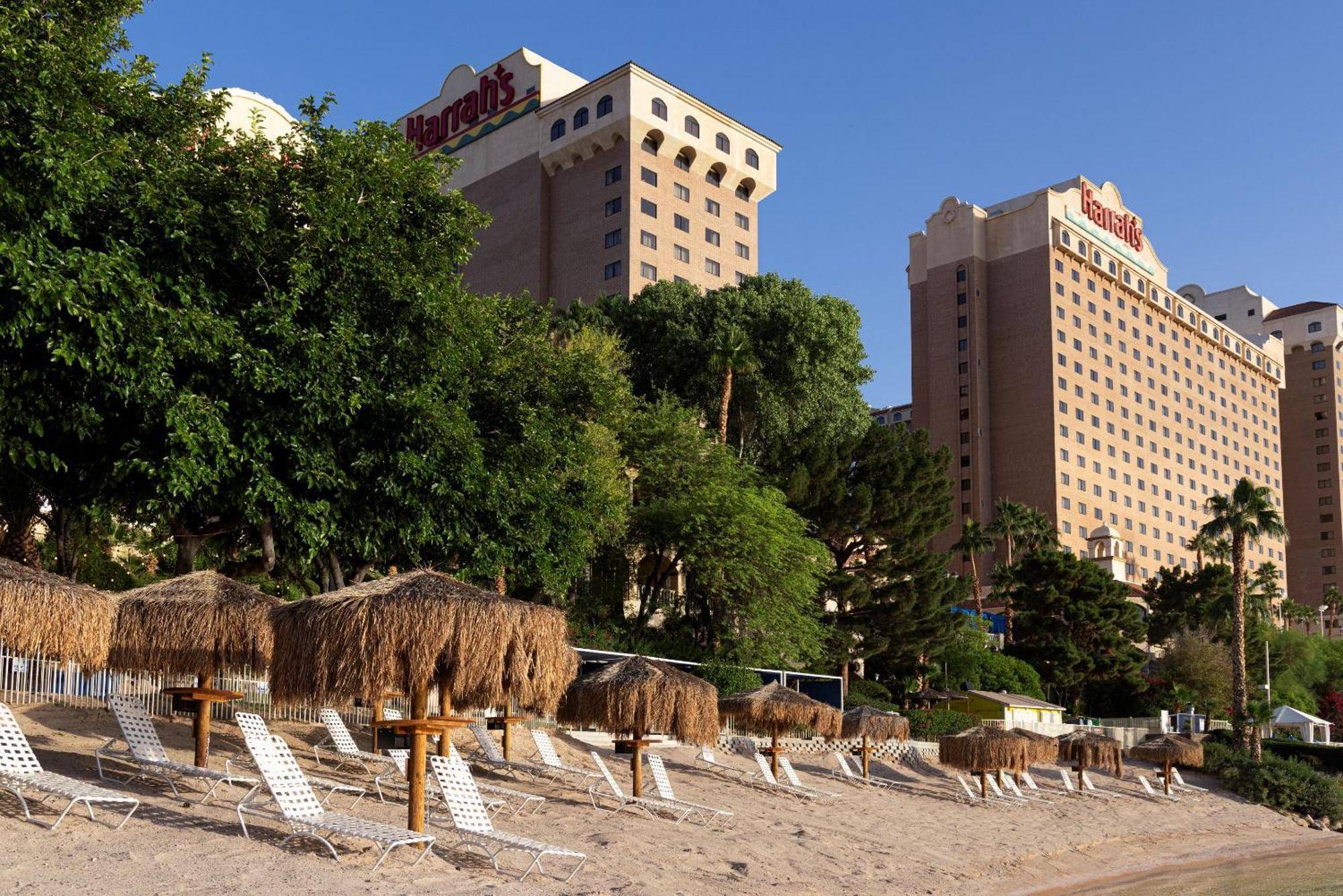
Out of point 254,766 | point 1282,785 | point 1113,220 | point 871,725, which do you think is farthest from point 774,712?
point 1113,220

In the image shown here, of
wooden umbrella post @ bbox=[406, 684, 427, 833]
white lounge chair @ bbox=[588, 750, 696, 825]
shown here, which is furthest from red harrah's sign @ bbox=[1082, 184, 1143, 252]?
wooden umbrella post @ bbox=[406, 684, 427, 833]

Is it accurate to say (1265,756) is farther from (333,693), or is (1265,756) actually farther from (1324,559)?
(1324,559)

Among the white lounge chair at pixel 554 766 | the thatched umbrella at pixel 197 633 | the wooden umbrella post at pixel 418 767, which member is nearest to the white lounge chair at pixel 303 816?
the wooden umbrella post at pixel 418 767

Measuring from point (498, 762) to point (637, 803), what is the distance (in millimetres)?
2496

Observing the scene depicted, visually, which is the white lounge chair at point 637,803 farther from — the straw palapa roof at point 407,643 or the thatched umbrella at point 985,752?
the thatched umbrella at point 985,752

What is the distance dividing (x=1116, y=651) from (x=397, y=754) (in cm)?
4878

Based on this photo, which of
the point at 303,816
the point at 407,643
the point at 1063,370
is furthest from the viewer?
the point at 1063,370

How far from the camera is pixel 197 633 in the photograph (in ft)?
50.6

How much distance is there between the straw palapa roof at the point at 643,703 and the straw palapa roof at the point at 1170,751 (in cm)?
2255

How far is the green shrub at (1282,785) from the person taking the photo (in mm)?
38781

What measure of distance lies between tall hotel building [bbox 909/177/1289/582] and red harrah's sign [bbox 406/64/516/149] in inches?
1662

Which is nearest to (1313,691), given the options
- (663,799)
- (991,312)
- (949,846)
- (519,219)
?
(991,312)

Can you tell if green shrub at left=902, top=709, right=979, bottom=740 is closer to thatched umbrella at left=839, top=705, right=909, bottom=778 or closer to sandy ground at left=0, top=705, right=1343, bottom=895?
sandy ground at left=0, top=705, right=1343, bottom=895

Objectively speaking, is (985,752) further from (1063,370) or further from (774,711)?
(1063,370)
